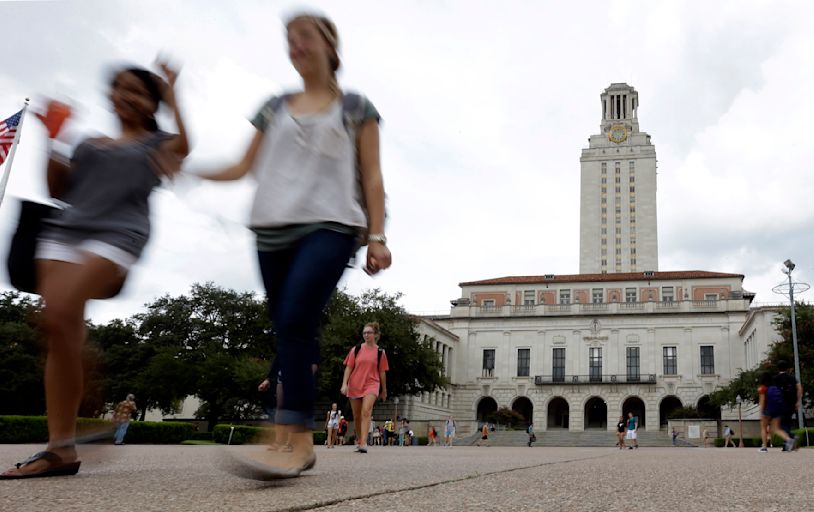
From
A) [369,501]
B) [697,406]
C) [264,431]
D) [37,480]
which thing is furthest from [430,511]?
[697,406]

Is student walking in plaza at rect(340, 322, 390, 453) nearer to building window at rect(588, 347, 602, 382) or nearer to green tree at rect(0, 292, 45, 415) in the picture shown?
green tree at rect(0, 292, 45, 415)

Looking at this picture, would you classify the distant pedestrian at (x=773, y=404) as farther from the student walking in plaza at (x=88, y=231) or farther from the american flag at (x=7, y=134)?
the american flag at (x=7, y=134)

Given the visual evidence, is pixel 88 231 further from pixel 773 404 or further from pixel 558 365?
pixel 558 365

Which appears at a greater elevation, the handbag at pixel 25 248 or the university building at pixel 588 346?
the university building at pixel 588 346

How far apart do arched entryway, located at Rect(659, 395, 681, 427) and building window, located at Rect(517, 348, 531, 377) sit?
453 inches

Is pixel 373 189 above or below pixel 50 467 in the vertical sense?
above

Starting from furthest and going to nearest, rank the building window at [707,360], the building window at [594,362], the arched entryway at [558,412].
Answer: the arched entryway at [558,412] < the building window at [594,362] < the building window at [707,360]

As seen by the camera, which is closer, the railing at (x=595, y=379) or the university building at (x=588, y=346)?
the university building at (x=588, y=346)

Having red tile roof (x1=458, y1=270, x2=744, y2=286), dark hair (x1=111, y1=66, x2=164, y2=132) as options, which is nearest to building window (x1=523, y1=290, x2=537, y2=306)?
red tile roof (x1=458, y1=270, x2=744, y2=286)

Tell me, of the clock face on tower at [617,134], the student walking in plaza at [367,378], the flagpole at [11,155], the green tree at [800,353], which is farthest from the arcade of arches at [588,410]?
the student walking in plaza at [367,378]

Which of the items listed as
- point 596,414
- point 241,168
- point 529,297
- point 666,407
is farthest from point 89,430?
point 596,414

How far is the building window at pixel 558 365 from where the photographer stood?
213 ft

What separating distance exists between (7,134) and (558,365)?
185 feet

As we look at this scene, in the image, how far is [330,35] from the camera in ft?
10.6
